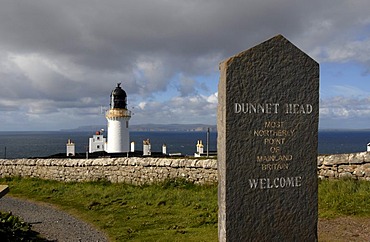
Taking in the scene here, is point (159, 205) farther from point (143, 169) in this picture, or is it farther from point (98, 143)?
point (98, 143)

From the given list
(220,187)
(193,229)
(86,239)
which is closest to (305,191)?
(220,187)

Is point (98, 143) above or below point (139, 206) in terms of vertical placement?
above

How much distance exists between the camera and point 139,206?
1025cm

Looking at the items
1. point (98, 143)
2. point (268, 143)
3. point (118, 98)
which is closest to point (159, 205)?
point (268, 143)

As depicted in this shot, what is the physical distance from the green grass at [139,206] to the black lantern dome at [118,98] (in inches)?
533

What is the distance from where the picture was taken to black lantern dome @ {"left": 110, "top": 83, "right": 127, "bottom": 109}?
28.0 meters

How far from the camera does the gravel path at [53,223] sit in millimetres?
7652

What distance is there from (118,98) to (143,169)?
1549cm

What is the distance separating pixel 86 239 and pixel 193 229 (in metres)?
2.26

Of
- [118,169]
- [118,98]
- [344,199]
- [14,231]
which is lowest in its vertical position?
[14,231]

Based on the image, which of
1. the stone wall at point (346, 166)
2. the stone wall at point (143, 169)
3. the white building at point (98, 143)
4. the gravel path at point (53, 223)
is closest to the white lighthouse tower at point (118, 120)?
the white building at point (98, 143)

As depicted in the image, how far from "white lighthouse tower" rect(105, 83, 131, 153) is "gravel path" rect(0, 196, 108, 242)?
16331 mm

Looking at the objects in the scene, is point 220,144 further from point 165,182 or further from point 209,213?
point 165,182

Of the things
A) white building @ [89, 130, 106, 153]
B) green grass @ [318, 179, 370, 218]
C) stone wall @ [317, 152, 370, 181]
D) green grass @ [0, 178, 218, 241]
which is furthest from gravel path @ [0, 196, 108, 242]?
white building @ [89, 130, 106, 153]
